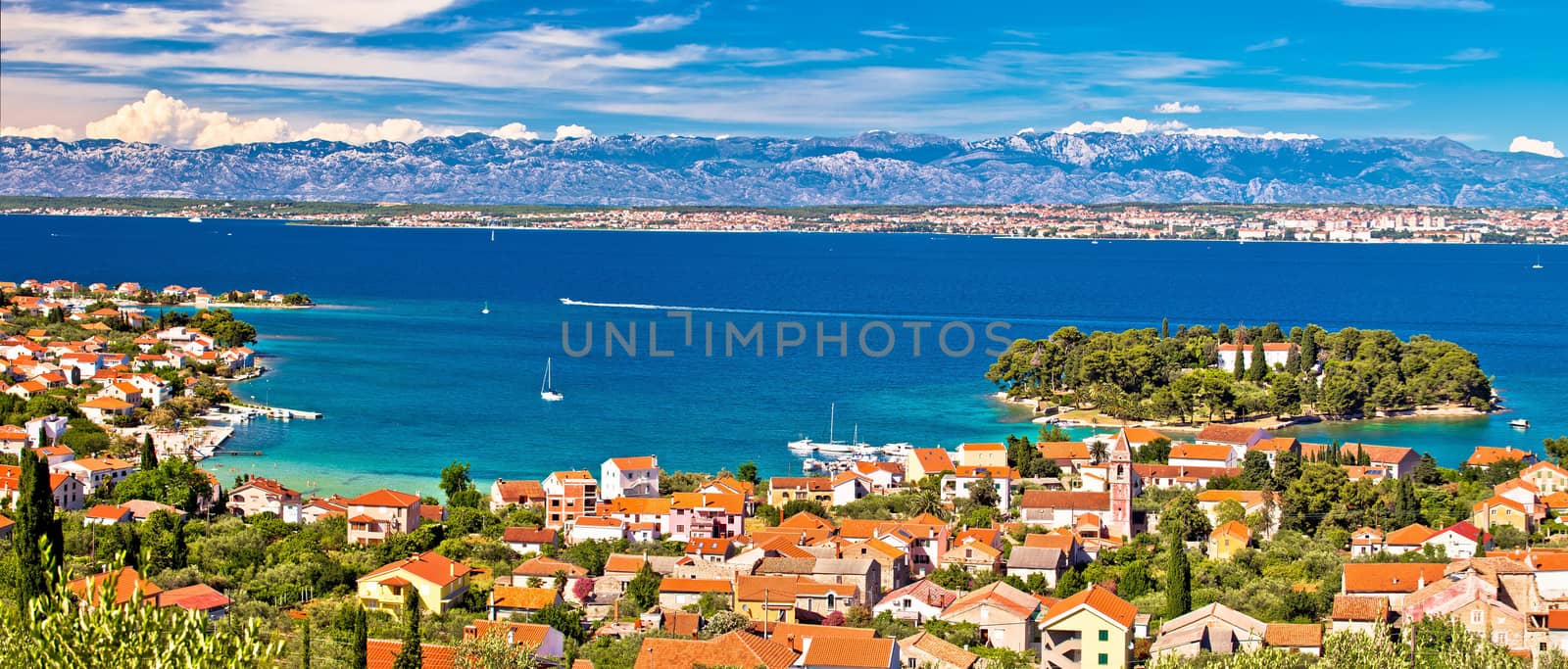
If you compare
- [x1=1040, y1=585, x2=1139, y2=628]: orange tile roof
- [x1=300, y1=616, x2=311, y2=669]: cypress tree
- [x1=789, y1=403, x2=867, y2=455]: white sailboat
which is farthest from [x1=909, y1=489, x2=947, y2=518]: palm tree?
[x1=300, y1=616, x2=311, y2=669]: cypress tree

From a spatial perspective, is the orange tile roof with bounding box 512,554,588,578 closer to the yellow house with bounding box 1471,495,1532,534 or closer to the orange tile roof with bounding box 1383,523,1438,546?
the orange tile roof with bounding box 1383,523,1438,546

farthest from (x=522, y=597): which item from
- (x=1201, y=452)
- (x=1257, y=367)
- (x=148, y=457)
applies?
(x=1257, y=367)

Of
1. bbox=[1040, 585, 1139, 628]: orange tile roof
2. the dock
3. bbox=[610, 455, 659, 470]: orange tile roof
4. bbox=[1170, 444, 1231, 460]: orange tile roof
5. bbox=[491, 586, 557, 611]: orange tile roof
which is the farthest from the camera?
the dock

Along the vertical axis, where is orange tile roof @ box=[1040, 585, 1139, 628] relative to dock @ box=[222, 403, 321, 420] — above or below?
above

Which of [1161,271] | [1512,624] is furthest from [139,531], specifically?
[1161,271]

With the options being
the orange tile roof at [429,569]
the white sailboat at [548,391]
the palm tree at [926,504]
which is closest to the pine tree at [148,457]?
the orange tile roof at [429,569]

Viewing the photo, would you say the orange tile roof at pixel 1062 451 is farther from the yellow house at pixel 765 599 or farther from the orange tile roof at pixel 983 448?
the yellow house at pixel 765 599
